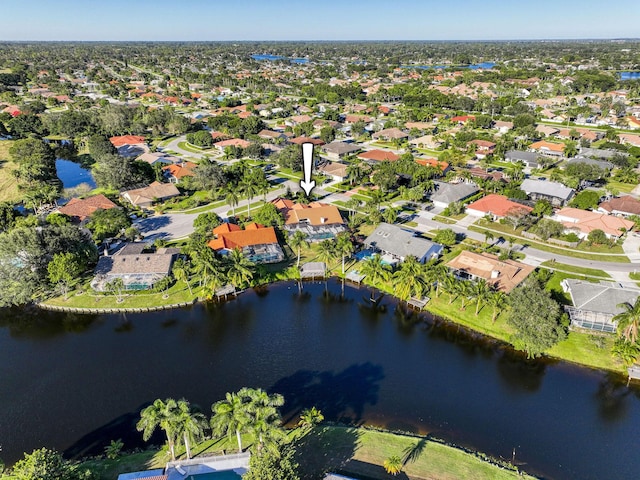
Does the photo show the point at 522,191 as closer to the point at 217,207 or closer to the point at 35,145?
the point at 217,207

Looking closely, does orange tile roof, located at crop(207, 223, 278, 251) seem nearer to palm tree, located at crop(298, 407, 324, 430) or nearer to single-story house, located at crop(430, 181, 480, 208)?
palm tree, located at crop(298, 407, 324, 430)

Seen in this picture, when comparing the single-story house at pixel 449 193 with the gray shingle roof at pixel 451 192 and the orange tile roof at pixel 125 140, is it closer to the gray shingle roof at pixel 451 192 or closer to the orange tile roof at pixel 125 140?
the gray shingle roof at pixel 451 192

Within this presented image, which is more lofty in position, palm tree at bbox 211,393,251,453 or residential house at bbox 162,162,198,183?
residential house at bbox 162,162,198,183

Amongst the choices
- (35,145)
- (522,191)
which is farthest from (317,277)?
(35,145)

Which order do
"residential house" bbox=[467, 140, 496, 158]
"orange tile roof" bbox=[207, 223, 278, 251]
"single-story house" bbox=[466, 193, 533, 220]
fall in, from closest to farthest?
"orange tile roof" bbox=[207, 223, 278, 251] → "single-story house" bbox=[466, 193, 533, 220] → "residential house" bbox=[467, 140, 496, 158]

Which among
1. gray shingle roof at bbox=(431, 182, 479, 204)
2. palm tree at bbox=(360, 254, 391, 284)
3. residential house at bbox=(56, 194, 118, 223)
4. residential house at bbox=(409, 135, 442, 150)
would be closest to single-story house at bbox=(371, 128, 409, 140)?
residential house at bbox=(409, 135, 442, 150)

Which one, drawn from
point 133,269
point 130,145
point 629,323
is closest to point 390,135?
point 130,145
